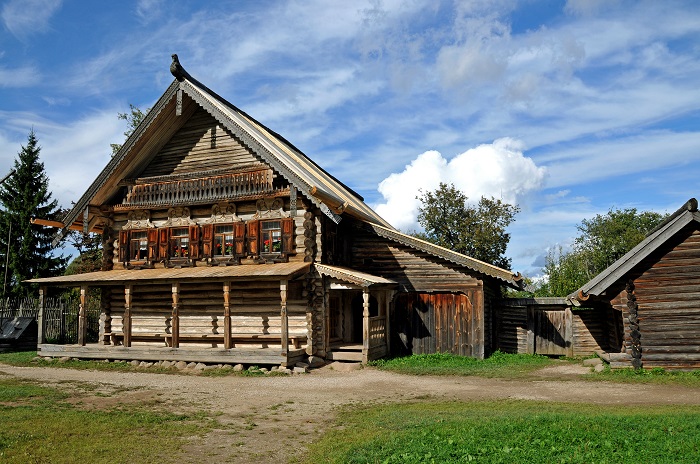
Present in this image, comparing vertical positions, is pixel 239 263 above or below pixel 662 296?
above

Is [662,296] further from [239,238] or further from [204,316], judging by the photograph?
[204,316]

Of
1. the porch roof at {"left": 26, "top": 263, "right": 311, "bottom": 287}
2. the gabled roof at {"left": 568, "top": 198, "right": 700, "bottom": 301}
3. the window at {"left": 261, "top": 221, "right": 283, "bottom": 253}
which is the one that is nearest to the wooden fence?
the porch roof at {"left": 26, "top": 263, "right": 311, "bottom": 287}

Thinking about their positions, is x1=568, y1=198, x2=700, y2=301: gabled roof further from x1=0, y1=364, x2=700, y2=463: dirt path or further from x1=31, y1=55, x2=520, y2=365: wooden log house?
x1=31, y1=55, x2=520, y2=365: wooden log house

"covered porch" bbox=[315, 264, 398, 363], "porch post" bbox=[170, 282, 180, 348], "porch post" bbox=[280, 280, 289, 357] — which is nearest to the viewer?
"porch post" bbox=[280, 280, 289, 357]

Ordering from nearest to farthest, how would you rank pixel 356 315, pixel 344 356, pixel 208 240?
1. pixel 344 356
2. pixel 208 240
3. pixel 356 315

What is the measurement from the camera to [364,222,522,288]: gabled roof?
21.8 m

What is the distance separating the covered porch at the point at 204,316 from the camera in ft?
68.9

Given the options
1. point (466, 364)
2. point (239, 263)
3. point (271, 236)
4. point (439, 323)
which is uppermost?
point (271, 236)

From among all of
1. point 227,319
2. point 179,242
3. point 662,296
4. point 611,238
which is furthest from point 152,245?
point 611,238

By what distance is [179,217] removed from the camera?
24.9 m

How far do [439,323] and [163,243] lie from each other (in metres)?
12.6

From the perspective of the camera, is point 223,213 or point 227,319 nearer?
point 227,319

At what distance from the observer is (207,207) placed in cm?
2448

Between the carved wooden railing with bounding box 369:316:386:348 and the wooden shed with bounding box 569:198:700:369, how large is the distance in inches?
308
